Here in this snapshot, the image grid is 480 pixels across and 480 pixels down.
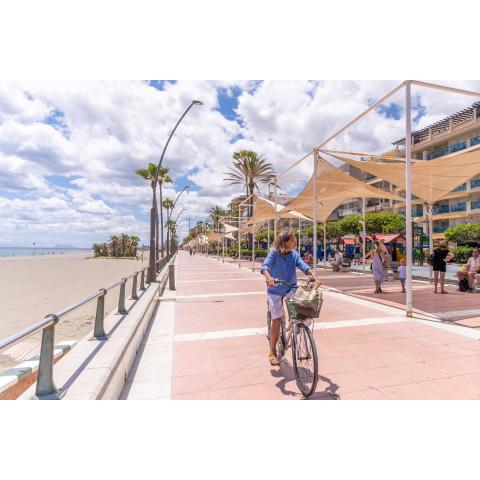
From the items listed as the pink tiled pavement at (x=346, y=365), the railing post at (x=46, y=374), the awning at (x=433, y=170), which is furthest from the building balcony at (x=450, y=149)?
the railing post at (x=46, y=374)

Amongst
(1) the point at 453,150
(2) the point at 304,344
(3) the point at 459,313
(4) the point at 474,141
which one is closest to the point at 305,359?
(2) the point at 304,344

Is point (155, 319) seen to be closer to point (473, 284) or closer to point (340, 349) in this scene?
point (340, 349)

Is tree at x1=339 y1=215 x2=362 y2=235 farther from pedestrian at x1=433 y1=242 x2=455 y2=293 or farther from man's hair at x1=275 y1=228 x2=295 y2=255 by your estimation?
man's hair at x1=275 y1=228 x2=295 y2=255

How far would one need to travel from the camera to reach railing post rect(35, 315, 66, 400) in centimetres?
273

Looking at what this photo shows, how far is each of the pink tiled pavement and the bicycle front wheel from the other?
13cm

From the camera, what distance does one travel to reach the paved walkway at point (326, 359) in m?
3.39

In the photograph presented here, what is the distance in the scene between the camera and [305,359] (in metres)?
3.30

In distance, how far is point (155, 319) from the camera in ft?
23.1

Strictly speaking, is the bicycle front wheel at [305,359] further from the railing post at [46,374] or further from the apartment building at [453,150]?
the apartment building at [453,150]

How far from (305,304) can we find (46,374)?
2.34 m

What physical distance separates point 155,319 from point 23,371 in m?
3.59

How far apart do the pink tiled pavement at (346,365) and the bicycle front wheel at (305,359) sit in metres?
0.13

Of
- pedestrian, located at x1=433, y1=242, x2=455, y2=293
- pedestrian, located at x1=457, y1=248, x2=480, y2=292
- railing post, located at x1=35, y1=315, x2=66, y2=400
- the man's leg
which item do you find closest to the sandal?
the man's leg
